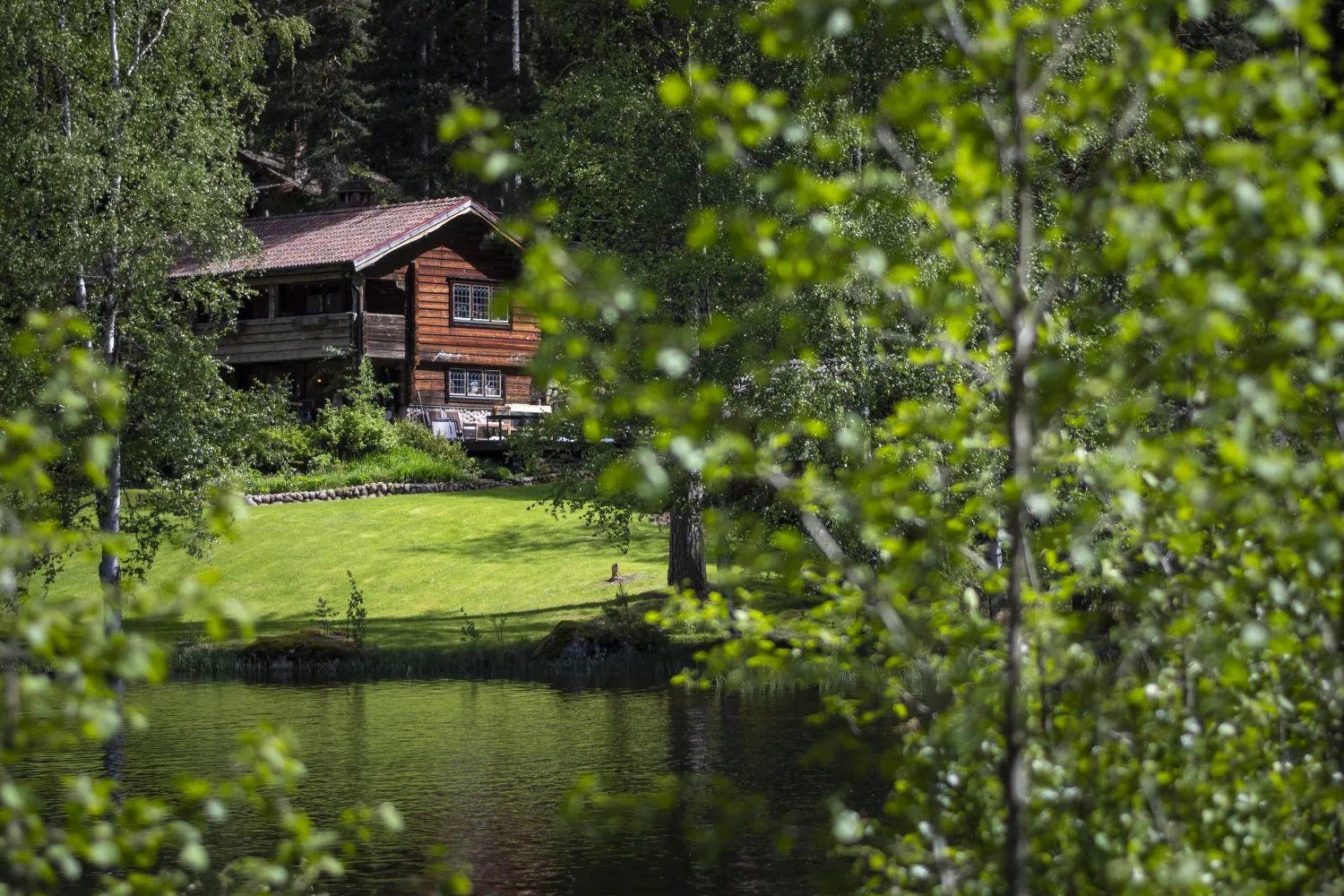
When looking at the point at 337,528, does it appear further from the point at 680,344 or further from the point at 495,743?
the point at 680,344

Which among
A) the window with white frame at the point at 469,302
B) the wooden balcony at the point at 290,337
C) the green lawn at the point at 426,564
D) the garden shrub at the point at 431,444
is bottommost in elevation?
the green lawn at the point at 426,564

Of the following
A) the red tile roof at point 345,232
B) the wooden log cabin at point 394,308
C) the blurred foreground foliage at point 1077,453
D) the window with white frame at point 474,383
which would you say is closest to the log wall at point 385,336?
the wooden log cabin at point 394,308

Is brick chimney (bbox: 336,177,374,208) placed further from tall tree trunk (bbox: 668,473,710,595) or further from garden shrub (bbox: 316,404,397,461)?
tall tree trunk (bbox: 668,473,710,595)

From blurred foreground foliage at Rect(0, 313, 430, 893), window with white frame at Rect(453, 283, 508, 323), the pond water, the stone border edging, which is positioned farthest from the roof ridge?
blurred foreground foliage at Rect(0, 313, 430, 893)

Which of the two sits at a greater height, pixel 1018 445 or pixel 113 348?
pixel 113 348

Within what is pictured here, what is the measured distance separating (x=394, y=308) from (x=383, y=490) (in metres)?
11.8

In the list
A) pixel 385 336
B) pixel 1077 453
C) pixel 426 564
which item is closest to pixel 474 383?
pixel 385 336

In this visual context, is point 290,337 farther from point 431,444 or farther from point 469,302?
point 431,444

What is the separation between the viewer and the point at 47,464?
25500mm

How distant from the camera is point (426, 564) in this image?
33250 millimetres

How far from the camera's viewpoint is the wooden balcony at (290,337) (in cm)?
4678

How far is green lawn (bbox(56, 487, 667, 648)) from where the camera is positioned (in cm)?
2964

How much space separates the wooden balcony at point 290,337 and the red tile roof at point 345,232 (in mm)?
1760

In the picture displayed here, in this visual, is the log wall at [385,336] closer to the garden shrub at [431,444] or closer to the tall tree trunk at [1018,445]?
the garden shrub at [431,444]
